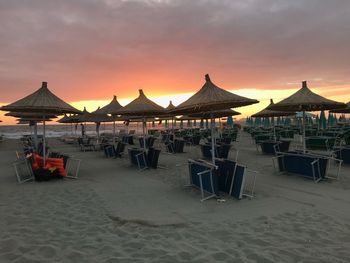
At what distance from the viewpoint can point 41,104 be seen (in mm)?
9094

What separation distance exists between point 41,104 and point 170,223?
5.84 metres

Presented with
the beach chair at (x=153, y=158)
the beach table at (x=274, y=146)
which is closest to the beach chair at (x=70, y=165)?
A: the beach chair at (x=153, y=158)

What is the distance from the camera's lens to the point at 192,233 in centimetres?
463

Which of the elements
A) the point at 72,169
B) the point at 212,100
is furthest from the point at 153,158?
the point at 212,100

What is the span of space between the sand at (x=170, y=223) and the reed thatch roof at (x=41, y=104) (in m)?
2.13

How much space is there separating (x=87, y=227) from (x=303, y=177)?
6133mm

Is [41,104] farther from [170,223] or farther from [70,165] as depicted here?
[170,223]

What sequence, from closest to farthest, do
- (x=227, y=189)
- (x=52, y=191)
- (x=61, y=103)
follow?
(x=227, y=189) → (x=52, y=191) → (x=61, y=103)

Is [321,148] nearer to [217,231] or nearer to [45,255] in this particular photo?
[217,231]

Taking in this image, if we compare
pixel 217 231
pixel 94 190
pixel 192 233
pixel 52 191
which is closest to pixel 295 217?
A: pixel 217 231

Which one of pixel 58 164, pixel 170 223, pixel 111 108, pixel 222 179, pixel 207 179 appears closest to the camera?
pixel 170 223

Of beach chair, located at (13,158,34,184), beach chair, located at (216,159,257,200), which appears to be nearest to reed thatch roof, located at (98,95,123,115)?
beach chair, located at (13,158,34,184)

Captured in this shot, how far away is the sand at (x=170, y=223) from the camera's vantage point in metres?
3.91

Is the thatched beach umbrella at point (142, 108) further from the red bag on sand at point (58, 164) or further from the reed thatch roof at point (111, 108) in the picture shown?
the reed thatch roof at point (111, 108)
